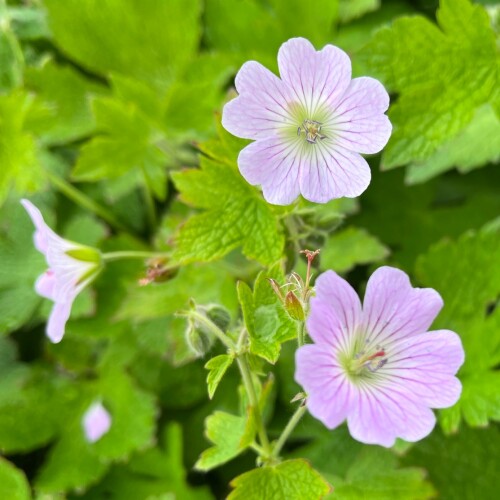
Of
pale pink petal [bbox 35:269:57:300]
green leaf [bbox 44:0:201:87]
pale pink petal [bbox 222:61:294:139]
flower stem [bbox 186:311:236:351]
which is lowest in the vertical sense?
pale pink petal [bbox 35:269:57:300]

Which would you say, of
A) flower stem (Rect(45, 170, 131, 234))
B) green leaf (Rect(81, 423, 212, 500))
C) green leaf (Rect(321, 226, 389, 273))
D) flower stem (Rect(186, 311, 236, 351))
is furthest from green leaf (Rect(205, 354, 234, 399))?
flower stem (Rect(45, 170, 131, 234))

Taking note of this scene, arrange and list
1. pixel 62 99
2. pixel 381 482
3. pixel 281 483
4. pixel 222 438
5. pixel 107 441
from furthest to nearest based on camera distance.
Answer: pixel 62 99, pixel 107 441, pixel 381 482, pixel 222 438, pixel 281 483

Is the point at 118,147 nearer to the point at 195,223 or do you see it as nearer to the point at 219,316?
the point at 195,223

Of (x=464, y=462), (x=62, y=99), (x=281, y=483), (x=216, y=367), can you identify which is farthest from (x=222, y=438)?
(x=62, y=99)

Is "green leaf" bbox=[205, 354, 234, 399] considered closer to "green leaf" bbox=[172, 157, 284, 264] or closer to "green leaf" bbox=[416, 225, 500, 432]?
"green leaf" bbox=[172, 157, 284, 264]

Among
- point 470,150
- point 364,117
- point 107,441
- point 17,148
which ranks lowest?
point 107,441

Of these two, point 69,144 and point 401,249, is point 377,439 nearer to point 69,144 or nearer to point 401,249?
point 401,249

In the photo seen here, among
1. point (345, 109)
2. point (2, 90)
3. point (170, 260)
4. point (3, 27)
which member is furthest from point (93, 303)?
point (345, 109)
